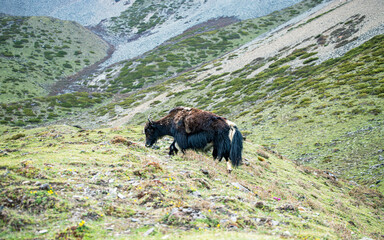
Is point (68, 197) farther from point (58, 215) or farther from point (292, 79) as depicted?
point (292, 79)

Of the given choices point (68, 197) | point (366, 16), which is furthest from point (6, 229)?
point (366, 16)

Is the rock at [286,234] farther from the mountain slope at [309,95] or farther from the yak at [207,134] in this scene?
the mountain slope at [309,95]

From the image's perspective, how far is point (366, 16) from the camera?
54.8 m

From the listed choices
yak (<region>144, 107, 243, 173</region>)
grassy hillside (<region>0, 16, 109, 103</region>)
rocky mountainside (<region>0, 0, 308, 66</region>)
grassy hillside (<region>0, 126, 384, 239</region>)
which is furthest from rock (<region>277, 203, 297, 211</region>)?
rocky mountainside (<region>0, 0, 308, 66</region>)

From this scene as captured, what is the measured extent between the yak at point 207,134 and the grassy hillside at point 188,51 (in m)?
70.1

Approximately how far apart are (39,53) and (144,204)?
108 meters

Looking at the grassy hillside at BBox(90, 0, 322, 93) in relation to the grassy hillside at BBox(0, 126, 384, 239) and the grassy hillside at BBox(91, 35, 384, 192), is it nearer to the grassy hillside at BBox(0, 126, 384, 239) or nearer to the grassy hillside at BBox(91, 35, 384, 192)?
the grassy hillside at BBox(91, 35, 384, 192)

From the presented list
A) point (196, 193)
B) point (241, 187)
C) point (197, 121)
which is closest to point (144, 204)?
point (196, 193)

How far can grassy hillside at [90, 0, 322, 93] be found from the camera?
86125mm

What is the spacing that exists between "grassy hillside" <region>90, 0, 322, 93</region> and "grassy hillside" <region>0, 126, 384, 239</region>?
7298 cm

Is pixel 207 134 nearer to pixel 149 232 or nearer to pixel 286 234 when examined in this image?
pixel 286 234

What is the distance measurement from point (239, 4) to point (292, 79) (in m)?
107

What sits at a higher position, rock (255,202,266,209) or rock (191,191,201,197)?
rock (191,191,201,197)

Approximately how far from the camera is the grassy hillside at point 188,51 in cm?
8612
